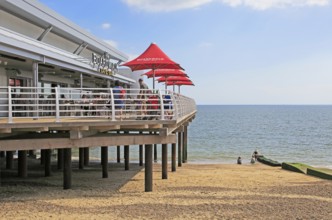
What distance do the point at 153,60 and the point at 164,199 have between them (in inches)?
183

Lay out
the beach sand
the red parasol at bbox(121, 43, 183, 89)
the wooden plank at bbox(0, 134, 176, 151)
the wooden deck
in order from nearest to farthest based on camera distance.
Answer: the beach sand
the wooden deck
the wooden plank at bbox(0, 134, 176, 151)
the red parasol at bbox(121, 43, 183, 89)

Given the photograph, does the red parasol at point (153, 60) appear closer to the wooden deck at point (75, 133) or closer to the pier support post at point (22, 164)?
the wooden deck at point (75, 133)

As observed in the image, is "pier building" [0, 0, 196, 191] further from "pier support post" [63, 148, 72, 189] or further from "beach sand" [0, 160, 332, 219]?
"beach sand" [0, 160, 332, 219]

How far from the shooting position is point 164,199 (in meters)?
11.6

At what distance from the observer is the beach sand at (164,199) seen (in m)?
9.98

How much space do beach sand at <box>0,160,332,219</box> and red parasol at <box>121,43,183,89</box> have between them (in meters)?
4.12

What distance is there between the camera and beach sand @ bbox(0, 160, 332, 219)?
9984mm

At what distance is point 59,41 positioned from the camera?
2428 centimetres

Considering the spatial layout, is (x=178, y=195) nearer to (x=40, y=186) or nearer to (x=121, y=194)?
(x=121, y=194)

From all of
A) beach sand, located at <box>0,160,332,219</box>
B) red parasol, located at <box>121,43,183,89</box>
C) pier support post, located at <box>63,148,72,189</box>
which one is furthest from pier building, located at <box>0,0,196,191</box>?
beach sand, located at <box>0,160,332,219</box>

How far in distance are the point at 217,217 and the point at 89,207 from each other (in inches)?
127

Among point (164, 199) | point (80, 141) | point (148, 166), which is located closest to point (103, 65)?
point (148, 166)

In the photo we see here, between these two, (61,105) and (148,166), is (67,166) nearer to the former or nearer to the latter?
(148,166)

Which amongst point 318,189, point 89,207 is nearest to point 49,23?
point 89,207
